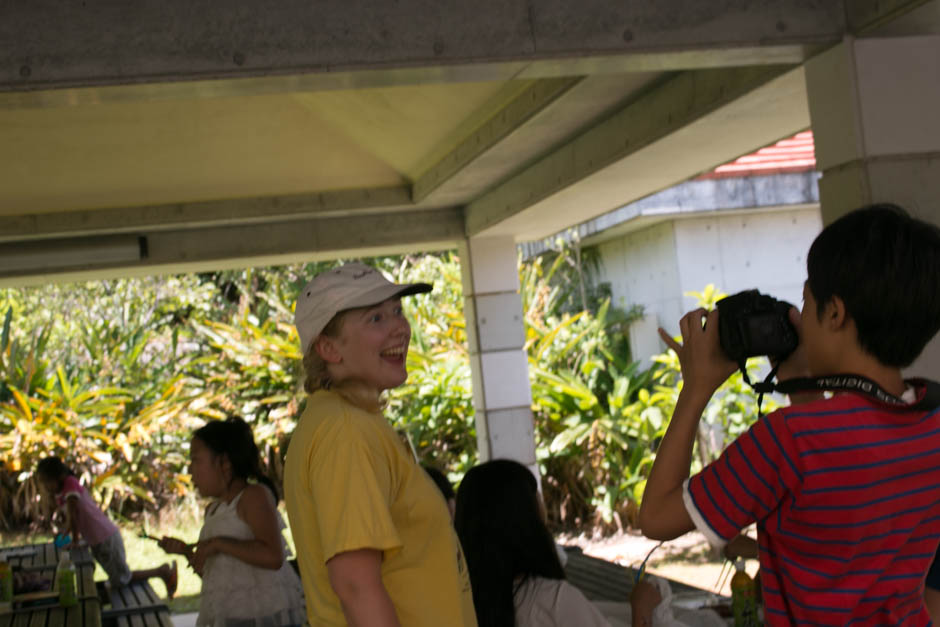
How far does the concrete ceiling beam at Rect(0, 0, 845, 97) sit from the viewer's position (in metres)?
3.79

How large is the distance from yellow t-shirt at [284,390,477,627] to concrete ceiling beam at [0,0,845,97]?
85.6 inches

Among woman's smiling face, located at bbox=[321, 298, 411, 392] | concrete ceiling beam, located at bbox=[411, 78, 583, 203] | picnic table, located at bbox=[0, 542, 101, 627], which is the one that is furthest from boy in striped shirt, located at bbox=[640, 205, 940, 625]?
concrete ceiling beam, located at bbox=[411, 78, 583, 203]

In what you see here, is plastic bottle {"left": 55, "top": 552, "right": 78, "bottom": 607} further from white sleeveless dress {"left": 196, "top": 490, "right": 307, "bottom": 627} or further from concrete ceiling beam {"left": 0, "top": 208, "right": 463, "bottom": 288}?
concrete ceiling beam {"left": 0, "top": 208, "right": 463, "bottom": 288}

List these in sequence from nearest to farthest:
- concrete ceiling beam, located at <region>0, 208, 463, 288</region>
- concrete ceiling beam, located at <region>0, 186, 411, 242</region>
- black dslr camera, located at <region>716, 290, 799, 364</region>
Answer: black dslr camera, located at <region>716, 290, 799, 364</region>
concrete ceiling beam, located at <region>0, 186, 411, 242</region>
concrete ceiling beam, located at <region>0, 208, 463, 288</region>

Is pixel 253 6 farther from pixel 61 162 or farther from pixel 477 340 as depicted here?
pixel 477 340

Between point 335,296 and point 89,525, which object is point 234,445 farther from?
point 89,525

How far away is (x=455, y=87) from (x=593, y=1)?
92.3 inches

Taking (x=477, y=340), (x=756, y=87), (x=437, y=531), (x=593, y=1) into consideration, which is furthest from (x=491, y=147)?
(x=437, y=531)

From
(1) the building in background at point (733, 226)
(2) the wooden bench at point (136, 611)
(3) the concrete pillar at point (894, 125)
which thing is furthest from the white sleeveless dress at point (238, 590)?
(1) the building in background at point (733, 226)

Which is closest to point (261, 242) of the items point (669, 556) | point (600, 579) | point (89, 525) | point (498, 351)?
point (498, 351)

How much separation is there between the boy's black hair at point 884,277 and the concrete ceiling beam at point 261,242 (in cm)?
819

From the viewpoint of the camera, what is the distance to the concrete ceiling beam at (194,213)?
862cm

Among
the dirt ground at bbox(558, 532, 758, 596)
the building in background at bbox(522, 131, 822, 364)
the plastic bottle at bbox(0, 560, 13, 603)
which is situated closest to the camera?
the plastic bottle at bbox(0, 560, 13, 603)

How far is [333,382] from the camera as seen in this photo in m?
2.12
